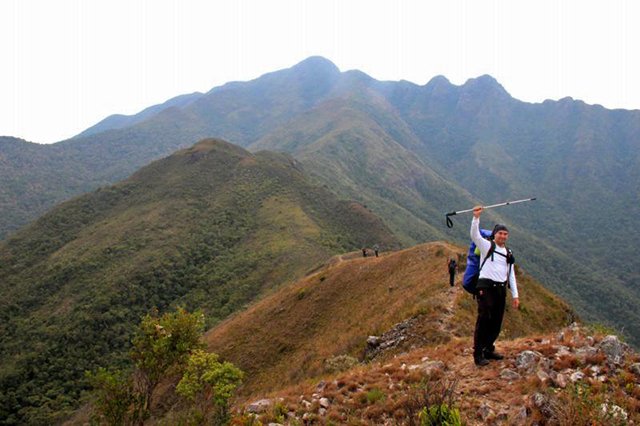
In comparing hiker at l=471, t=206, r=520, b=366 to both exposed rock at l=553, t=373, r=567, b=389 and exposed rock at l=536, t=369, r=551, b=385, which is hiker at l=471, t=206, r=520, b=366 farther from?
exposed rock at l=553, t=373, r=567, b=389

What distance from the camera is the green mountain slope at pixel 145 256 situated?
2307 inches

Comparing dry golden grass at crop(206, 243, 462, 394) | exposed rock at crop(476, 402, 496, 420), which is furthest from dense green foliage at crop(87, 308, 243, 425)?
exposed rock at crop(476, 402, 496, 420)

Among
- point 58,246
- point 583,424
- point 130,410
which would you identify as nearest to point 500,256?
point 583,424

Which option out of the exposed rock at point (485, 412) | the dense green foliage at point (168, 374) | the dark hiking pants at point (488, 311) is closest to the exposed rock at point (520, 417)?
the exposed rock at point (485, 412)

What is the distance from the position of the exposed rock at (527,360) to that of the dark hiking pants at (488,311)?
2.10ft

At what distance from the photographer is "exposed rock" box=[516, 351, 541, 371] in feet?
26.0

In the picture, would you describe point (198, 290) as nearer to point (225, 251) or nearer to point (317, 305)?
point (225, 251)

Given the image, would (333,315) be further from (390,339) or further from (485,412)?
(485,412)

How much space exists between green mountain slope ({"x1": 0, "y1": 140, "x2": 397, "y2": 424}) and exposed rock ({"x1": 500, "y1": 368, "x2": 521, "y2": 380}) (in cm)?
5244

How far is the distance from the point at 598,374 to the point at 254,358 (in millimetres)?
22282

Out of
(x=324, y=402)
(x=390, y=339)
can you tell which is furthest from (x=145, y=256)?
(x=324, y=402)

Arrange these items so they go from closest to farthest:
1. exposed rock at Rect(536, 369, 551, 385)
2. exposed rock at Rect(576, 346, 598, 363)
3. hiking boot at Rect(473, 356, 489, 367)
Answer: exposed rock at Rect(536, 369, 551, 385), exposed rock at Rect(576, 346, 598, 363), hiking boot at Rect(473, 356, 489, 367)

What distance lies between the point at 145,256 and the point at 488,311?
83690 millimetres

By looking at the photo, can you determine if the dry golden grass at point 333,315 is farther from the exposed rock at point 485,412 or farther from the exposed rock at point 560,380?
the exposed rock at point 485,412
